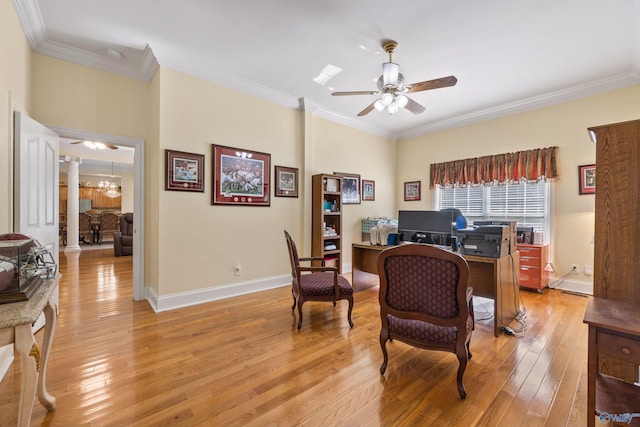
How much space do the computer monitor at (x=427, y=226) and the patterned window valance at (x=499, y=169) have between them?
2.46 meters

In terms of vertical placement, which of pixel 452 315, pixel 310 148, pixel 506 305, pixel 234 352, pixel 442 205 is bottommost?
pixel 234 352

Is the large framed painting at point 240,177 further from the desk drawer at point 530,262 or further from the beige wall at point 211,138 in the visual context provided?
the desk drawer at point 530,262

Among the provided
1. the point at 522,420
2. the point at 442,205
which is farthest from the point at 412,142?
the point at 522,420

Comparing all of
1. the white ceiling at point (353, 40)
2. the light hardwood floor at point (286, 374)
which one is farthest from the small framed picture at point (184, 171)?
the light hardwood floor at point (286, 374)

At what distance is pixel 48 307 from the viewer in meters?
1.62

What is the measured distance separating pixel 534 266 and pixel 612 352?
3384mm

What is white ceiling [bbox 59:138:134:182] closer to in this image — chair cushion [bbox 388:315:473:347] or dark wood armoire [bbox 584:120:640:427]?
chair cushion [bbox 388:315:473:347]

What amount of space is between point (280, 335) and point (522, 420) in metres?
1.87

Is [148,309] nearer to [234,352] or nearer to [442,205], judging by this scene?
[234,352]

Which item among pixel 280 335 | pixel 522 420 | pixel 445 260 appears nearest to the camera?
pixel 522 420

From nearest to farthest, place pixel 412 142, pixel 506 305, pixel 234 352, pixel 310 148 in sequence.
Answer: pixel 234 352 < pixel 506 305 < pixel 310 148 < pixel 412 142

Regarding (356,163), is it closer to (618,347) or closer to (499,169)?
(499,169)

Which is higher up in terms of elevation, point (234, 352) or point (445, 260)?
point (445, 260)

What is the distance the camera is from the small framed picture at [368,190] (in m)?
5.61
